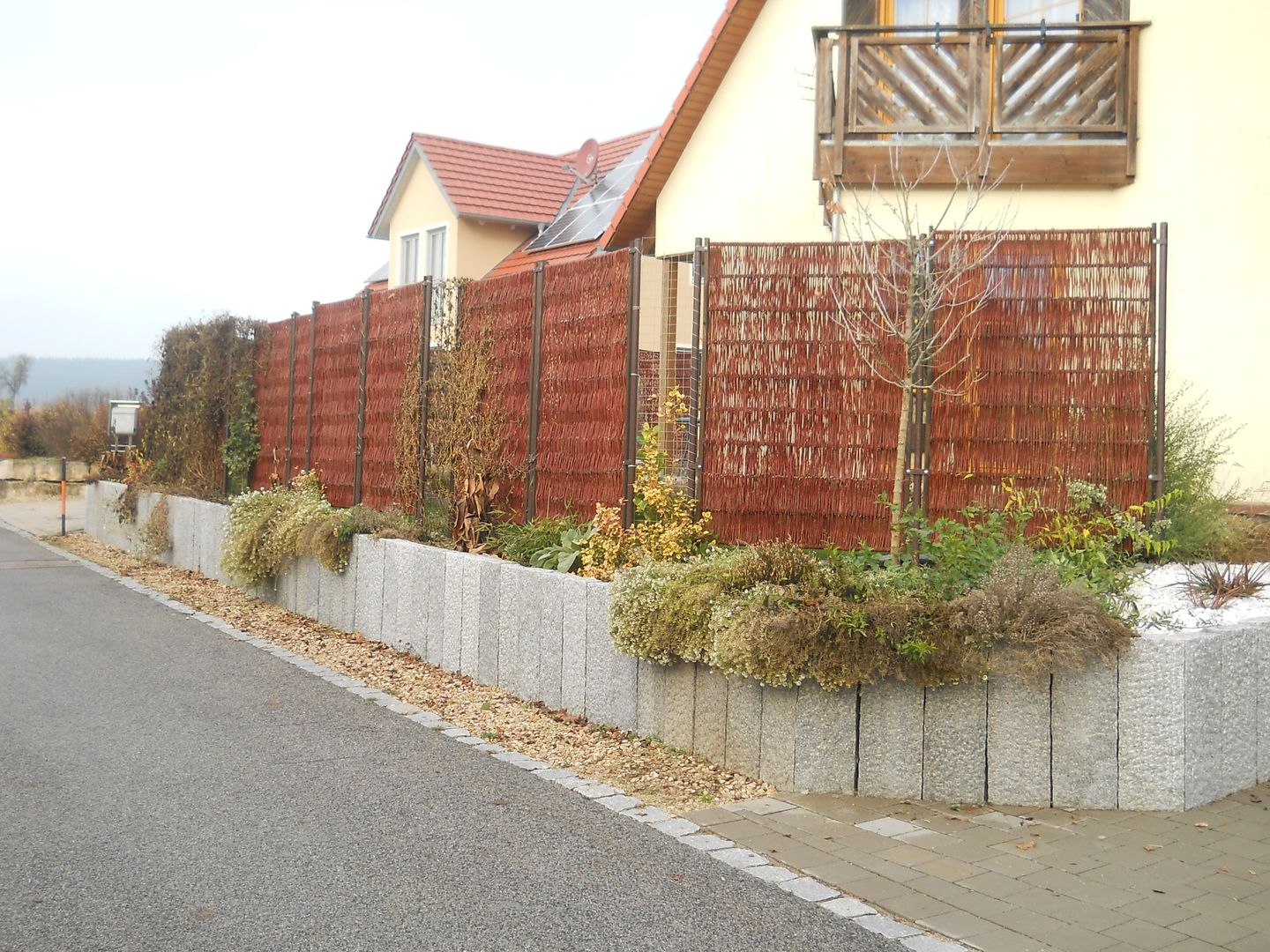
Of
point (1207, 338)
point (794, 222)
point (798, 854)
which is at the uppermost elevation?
point (794, 222)

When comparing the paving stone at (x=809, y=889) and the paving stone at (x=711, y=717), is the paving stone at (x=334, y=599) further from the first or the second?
the paving stone at (x=809, y=889)

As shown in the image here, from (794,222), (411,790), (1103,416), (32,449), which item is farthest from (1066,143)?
(32,449)

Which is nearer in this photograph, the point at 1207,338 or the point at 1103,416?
the point at 1103,416

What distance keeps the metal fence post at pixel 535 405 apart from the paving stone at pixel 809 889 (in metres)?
5.37

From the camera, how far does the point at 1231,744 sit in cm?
643

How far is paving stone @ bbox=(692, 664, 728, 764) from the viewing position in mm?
6840

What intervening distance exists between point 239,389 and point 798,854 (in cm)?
1284

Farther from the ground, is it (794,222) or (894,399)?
(794,222)

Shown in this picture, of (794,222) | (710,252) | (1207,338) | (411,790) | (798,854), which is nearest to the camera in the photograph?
(798,854)

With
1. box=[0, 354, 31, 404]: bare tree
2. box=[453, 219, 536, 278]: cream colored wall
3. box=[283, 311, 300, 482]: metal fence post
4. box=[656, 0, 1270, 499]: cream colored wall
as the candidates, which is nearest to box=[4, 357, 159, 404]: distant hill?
box=[0, 354, 31, 404]: bare tree

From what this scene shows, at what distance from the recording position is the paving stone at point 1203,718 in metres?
6.13

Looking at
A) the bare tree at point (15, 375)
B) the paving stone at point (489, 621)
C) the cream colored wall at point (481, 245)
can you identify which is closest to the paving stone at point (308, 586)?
the paving stone at point (489, 621)

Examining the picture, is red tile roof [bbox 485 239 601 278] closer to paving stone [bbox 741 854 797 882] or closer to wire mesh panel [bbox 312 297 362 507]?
wire mesh panel [bbox 312 297 362 507]

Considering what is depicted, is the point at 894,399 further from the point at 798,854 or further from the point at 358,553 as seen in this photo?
the point at 358,553
